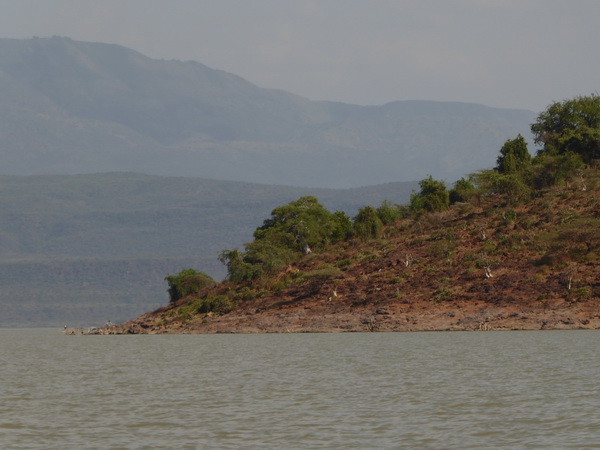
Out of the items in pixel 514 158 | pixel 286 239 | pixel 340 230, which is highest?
pixel 514 158

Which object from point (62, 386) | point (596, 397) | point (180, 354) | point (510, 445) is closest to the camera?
point (510, 445)

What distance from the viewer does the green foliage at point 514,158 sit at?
452 feet

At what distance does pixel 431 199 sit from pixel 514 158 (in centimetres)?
1225

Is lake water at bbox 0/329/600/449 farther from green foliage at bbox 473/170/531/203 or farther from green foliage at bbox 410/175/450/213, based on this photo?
green foliage at bbox 410/175/450/213

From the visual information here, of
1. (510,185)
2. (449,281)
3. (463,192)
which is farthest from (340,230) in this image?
(449,281)

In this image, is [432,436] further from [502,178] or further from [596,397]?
[502,178]

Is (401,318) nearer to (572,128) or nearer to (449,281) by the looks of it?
(449,281)

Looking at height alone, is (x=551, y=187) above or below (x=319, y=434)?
above

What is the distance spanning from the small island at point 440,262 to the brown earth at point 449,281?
0.55 feet

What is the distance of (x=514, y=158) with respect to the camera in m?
143

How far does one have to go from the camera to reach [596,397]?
38.7m

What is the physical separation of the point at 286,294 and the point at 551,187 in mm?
34483

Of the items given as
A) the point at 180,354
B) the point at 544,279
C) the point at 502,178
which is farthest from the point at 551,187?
the point at 180,354

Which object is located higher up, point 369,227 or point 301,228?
point 301,228
